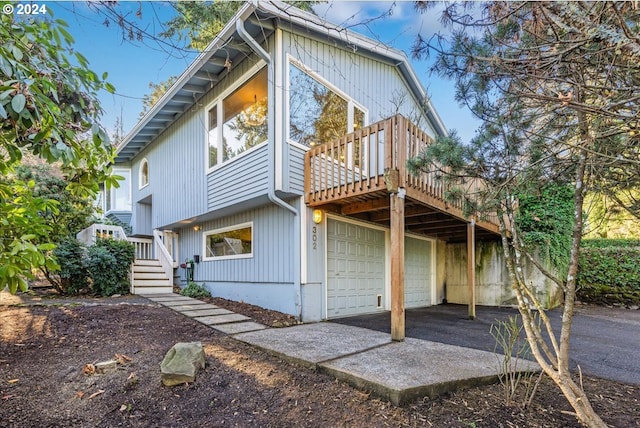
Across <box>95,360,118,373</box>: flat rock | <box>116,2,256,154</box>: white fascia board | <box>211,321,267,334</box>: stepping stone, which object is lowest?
<box>211,321,267,334</box>: stepping stone

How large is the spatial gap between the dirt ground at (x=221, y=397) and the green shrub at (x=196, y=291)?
3.80 m

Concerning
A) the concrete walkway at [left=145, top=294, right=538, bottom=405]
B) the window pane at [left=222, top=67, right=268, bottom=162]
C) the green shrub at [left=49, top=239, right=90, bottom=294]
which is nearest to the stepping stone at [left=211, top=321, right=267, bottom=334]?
the concrete walkway at [left=145, top=294, right=538, bottom=405]

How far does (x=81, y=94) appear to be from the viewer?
219cm

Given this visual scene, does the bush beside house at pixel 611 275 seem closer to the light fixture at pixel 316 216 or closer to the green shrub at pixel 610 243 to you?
the green shrub at pixel 610 243

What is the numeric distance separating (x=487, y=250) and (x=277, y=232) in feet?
20.1

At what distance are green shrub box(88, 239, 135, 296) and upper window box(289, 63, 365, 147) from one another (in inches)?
191

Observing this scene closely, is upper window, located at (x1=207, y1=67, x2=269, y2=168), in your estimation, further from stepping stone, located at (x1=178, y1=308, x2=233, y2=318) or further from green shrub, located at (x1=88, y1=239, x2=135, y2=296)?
stepping stone, located at (x1=178, y1=308, x2=233, y2=318)

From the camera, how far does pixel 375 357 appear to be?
11.8 ft

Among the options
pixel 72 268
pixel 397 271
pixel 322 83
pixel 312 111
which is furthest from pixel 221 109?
pixel 397 271

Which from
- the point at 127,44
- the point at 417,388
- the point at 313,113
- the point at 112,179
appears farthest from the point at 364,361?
the point at 313,113

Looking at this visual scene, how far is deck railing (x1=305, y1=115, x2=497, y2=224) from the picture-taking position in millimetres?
4715

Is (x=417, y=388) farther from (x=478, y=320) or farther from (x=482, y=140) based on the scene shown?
(x=478, y=320)

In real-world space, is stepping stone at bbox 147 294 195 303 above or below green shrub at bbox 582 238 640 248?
below

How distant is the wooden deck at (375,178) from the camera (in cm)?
473
